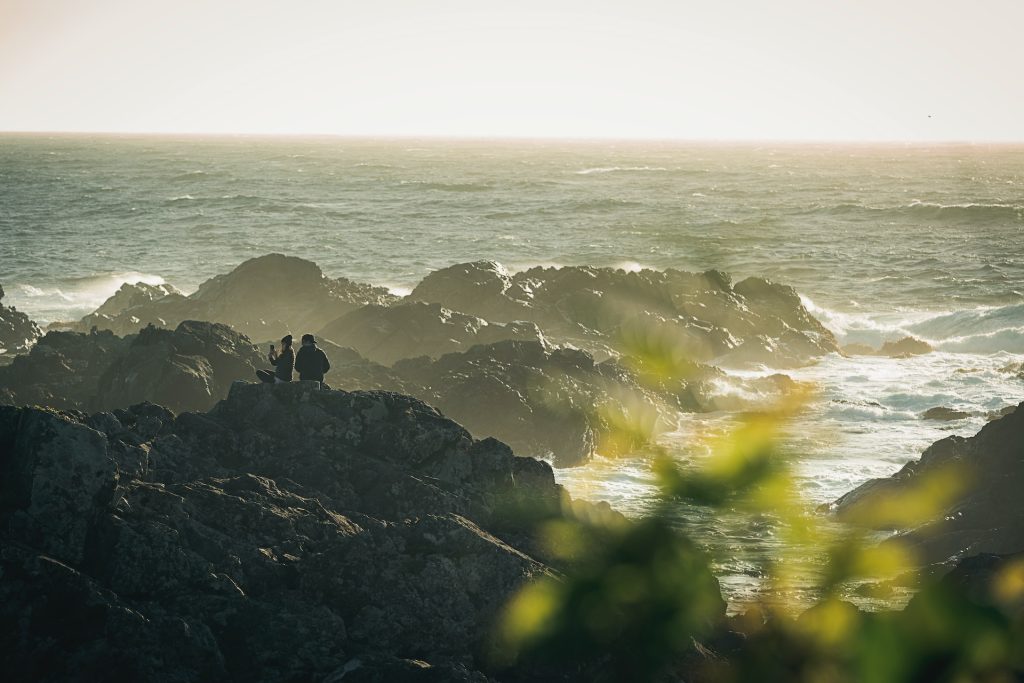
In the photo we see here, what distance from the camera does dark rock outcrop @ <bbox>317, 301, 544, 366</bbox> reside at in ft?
81.9

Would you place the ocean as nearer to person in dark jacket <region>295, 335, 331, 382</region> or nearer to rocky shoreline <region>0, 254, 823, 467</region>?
rocky shoreline <region>0, 254, 823, 467</region>

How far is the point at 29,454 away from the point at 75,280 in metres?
42.7

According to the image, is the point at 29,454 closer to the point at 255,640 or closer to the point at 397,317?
the point at 255,640

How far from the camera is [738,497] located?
18.4 m

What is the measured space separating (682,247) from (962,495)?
48.5m

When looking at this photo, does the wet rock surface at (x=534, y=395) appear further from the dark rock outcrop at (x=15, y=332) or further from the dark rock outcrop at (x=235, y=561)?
the dark rock outcrop at (x=15, y=332)

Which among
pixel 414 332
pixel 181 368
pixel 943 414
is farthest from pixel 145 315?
pixel 943 414

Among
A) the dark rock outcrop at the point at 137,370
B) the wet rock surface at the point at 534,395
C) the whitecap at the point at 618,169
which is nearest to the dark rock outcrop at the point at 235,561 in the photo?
the dark rock outcrop at the point at 137,370

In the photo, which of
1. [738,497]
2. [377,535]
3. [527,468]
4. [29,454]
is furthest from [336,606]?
[738,497]

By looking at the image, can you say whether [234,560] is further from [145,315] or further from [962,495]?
[145,315]

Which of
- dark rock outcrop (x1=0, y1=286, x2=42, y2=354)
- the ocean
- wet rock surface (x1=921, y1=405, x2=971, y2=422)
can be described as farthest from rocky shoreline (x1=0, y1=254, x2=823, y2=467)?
wet rock surface (x1=921, y1=405, x2=971, y2=422)

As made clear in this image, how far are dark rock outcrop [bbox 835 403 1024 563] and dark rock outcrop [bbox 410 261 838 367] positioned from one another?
12389mm

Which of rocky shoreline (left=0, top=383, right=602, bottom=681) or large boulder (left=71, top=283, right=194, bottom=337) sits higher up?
rocky shoreline (left=0, top=383, right=602, bottom=681)

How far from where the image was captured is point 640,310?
100 ft
